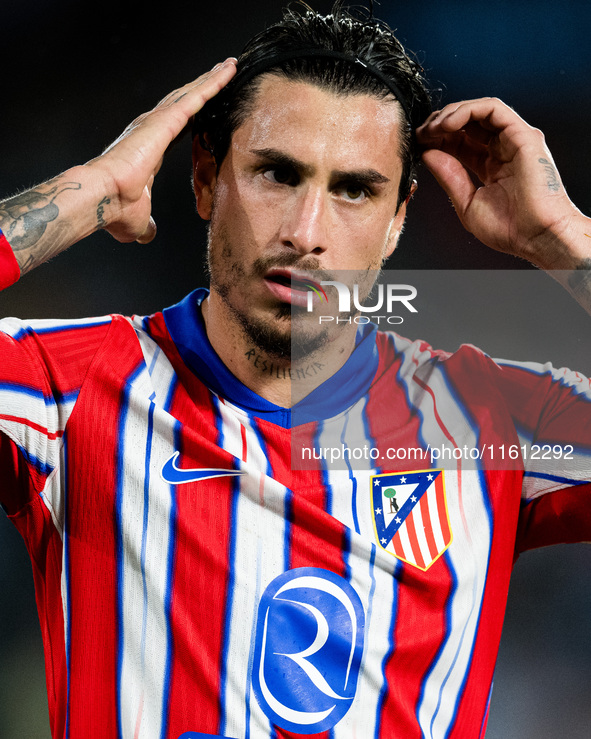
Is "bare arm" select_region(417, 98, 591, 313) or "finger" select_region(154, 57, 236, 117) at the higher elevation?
"finger" select_region(154, 57, 236, 117)

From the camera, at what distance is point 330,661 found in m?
1.16

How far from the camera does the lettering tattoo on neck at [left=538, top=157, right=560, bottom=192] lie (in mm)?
1251

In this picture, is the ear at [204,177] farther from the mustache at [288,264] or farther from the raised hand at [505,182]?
the raised hand at [505,182]

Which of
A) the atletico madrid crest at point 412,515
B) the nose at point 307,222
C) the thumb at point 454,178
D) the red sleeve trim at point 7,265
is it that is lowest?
the atletico madrid crest at point 412,515

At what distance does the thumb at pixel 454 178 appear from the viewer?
Result: 138 centimetres

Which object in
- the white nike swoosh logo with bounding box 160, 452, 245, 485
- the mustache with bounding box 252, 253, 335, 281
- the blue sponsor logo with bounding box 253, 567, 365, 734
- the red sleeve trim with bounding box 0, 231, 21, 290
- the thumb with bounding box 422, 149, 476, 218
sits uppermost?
the thumb with bounding box 422, 149, 476, 218

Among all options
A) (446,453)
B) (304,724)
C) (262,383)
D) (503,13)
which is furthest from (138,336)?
(503,13)

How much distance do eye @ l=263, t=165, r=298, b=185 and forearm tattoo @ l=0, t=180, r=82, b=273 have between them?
0.34 meters

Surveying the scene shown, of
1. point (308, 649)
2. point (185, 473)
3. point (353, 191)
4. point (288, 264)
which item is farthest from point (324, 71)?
point (308, 649)

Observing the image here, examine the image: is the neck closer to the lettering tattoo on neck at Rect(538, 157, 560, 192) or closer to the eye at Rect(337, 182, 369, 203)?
the eye at Rect(337, 182, 369, 203)

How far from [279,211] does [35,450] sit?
1.92 ft

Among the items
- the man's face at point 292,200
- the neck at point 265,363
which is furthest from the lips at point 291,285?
the neck at point 265,363

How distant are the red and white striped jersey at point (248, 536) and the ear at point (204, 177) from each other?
0.90ft

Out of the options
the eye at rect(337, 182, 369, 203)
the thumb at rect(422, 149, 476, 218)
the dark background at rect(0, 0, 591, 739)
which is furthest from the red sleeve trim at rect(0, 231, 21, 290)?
the dark background at rect(0, 0, 591, 739)
